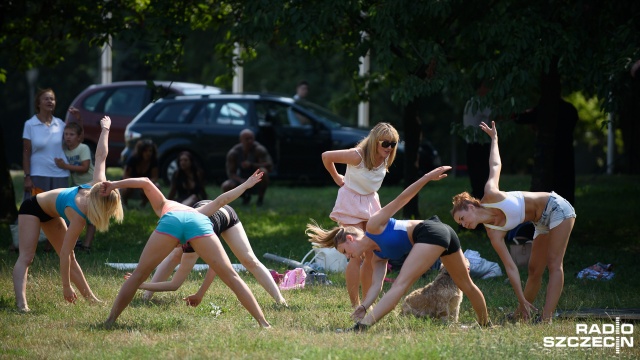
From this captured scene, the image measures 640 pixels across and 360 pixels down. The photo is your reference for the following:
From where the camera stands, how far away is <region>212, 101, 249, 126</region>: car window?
17766 mm

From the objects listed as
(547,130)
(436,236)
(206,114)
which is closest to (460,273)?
(436,236)

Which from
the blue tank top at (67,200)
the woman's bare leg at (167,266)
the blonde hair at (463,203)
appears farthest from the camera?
the woman's bare leg at (167,266)

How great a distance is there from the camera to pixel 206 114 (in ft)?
58.6

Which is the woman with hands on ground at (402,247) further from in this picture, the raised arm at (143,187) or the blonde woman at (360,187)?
the raised arm at (143,187)

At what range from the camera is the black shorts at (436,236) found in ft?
21.7

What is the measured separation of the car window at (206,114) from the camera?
17766mm

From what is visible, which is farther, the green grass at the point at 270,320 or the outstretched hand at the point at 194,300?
the outstretched hand at the point at 194,300

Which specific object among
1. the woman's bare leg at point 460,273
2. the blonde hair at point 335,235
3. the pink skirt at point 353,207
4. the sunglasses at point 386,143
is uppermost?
the sunglasses at point 386,143

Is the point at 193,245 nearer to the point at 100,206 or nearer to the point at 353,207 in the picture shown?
the point at 100,206

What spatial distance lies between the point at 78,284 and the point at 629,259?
6.58 m

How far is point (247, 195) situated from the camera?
1560cm

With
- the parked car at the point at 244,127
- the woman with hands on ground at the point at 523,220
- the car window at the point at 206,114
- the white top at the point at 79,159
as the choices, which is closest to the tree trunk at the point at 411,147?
the parked car at the point at 244,127

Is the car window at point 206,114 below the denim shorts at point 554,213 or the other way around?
the other way around

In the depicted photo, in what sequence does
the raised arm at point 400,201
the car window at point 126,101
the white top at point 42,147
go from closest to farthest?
the raised arm at point 400,201, the white top at point 42,147, the car window at point 126,101
